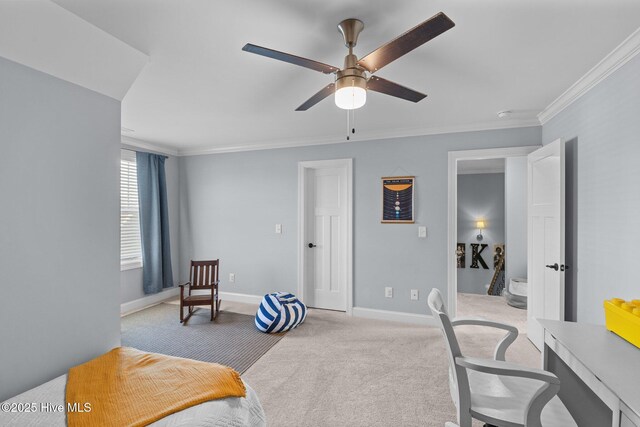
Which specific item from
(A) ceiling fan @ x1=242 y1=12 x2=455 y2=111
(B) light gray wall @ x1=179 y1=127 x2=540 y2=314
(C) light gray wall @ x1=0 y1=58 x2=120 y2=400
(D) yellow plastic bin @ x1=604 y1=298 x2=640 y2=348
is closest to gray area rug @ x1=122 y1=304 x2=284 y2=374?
(B) light gray wall @ x1=179 y1=127 x2=540 y2=314

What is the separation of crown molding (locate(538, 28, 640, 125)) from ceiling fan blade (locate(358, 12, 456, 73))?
135cm

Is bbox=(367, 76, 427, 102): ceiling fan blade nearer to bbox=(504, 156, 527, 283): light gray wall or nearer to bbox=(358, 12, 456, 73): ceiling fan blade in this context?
bbox=(358, 12, 456, 73): ceiling fan blade

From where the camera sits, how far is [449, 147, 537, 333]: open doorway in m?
4.15

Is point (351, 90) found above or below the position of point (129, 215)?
above

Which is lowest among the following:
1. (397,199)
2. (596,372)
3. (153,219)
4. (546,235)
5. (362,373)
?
(362,373)

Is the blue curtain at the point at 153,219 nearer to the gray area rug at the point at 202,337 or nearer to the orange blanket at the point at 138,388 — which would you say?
the gray area rug at the point at 202,337

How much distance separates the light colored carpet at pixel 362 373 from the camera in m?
2.06

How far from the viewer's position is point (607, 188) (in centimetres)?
211

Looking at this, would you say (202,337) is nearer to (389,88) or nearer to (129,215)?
(129,215)

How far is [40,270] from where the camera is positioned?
1.65m

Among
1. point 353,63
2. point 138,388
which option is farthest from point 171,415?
point 353,63

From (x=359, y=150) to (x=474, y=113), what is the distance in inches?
54.2

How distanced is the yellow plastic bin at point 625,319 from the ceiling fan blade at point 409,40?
145 cm

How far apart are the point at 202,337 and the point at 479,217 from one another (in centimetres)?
582
